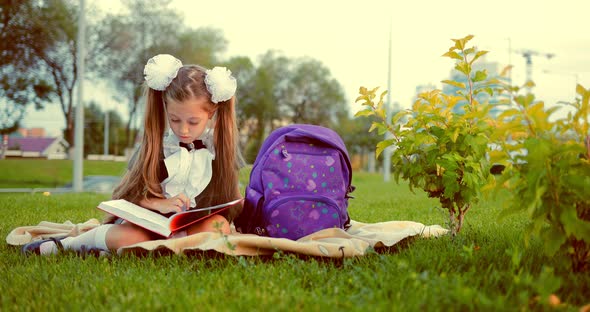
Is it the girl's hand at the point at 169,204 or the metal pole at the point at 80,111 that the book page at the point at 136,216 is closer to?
the girl's hand at the point at 169,204

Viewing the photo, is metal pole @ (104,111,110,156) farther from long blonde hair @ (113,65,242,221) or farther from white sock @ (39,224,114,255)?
white sock @ (39,224,114,255)

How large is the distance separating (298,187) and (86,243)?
1267 millimetres

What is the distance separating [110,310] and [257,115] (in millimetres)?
27813

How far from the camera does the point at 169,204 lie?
3475mm

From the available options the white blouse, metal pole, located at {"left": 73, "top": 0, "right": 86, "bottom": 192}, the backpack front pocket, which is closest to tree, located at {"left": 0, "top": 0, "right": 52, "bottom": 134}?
metal pole, located at {"left": 73, "top": 0, "right": 86, "bottom": 192}

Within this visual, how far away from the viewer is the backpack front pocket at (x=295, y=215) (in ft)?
11.6

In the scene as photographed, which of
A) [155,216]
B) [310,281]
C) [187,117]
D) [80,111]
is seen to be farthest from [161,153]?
[80,111]

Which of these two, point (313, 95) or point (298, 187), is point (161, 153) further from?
point (313, 95)

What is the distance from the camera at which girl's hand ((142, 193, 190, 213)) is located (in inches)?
136

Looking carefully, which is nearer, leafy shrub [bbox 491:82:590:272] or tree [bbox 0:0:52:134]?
leafy shrub [bbox 491:82:590:272]

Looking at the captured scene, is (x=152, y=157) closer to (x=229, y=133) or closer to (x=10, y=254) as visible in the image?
(x=229, y=133)

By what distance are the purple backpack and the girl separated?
6.5 inches

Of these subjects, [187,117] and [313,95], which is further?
[313,95]

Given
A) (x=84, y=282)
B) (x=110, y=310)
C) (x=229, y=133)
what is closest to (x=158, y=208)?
(x=229, y=133)
